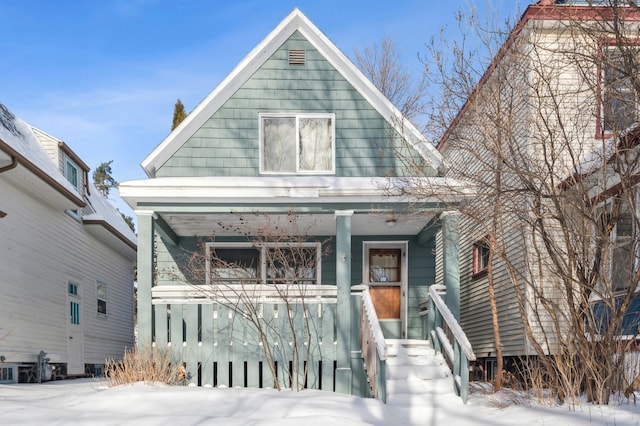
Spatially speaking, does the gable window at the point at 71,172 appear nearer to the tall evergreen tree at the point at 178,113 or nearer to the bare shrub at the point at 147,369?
the bare shrub at the point at 147,369

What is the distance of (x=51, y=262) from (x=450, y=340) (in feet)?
28.4

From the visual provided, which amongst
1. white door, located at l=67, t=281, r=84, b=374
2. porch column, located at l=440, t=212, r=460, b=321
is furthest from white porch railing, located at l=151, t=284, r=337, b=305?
white door, located at l=67, t=281, r=84, b=374

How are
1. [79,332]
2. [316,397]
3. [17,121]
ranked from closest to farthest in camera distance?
[316,397] < [17,121] < [79,332]

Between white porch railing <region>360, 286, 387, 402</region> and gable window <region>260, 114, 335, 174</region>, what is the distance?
3.02m

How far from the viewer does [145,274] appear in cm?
922

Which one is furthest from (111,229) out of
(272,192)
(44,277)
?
(272,192)

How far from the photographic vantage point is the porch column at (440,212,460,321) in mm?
9594

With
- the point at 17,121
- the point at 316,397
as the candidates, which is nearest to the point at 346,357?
the point at 316,397

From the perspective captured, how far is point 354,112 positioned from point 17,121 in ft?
24.5

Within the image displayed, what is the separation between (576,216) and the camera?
8188 mm

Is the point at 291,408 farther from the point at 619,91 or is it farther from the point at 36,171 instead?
the point at 36,171

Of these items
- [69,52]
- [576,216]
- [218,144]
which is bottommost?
[576,216]

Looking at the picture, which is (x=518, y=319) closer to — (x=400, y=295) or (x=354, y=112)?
(x=400, y=295)

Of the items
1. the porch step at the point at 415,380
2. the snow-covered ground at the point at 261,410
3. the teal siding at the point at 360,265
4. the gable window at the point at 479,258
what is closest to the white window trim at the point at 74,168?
the teal siding at the point at 360,265
